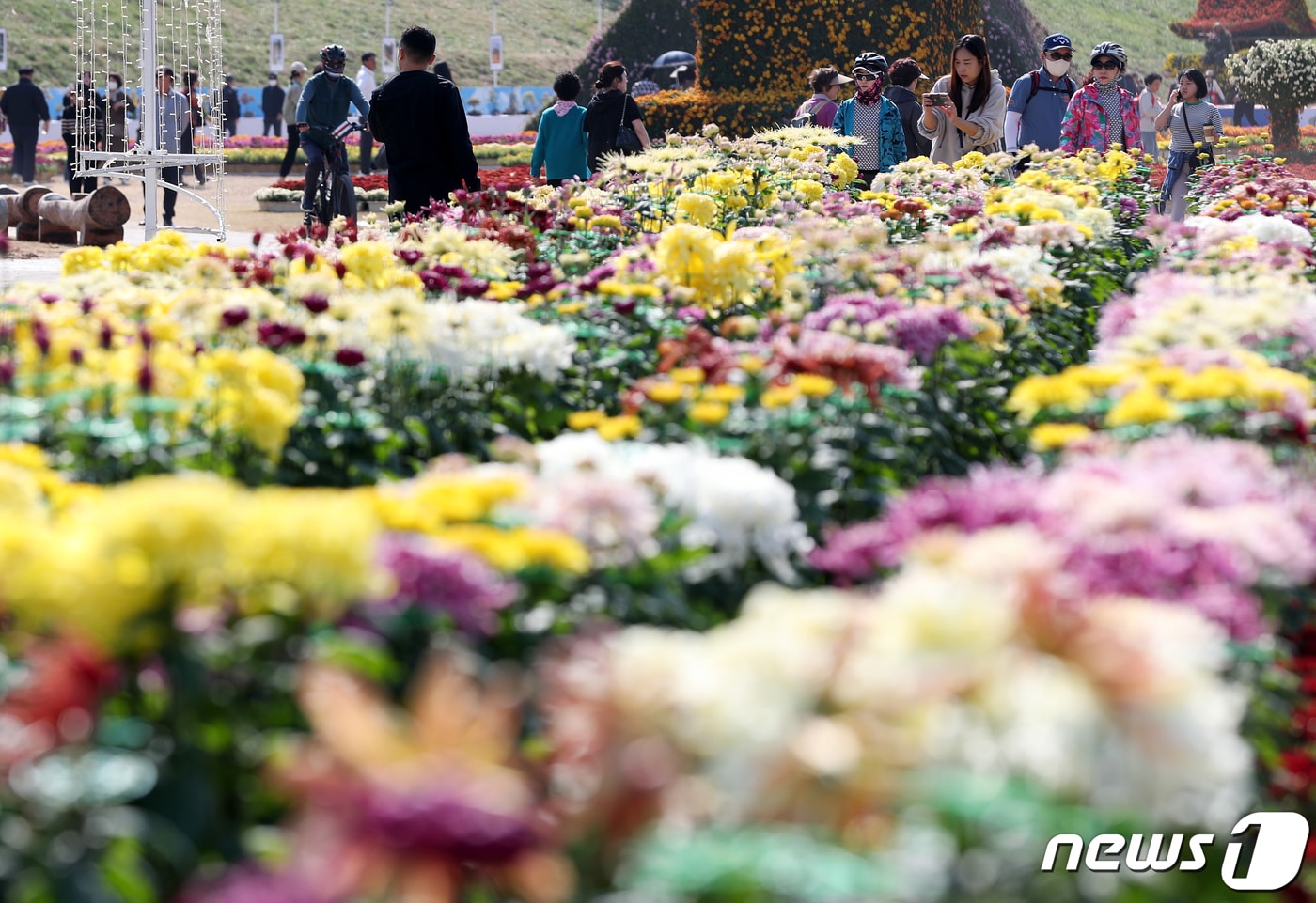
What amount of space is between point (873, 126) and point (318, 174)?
12.9 feet

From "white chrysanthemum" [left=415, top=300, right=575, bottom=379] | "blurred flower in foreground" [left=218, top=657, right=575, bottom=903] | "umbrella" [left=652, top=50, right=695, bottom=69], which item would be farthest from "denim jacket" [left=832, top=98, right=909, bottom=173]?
"umbrella" [left=652, top=50, right=695, bottom=69]

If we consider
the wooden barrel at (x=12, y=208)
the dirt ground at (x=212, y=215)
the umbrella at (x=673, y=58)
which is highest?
the umbrella at (x=673, y=58)

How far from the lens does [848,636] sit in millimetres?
1553

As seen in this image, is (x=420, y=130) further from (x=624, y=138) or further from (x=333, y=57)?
(x=333, y=57)

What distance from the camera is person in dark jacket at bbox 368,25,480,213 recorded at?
6996 mm

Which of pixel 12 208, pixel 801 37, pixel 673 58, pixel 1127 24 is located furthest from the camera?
pixel 1127 24

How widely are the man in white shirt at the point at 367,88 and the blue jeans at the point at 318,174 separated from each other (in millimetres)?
4637

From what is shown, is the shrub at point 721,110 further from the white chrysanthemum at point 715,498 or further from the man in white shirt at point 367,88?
the white chrysanthemum at point 715,498

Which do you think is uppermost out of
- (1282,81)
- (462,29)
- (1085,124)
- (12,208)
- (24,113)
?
(462,29)

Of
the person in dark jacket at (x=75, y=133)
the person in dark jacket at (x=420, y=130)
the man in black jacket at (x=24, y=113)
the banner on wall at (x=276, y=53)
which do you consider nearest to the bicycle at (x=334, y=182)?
the person in dark jacket at (x=75, y=133)

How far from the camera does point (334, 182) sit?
1105 cm

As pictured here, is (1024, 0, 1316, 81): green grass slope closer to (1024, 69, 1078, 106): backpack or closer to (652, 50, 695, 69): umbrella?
(652, 50, 695, 69): umbrella

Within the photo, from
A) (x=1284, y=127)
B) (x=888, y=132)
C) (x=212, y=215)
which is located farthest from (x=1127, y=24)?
(x=888, y=132)

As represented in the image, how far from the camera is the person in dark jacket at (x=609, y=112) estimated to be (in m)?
10.0
